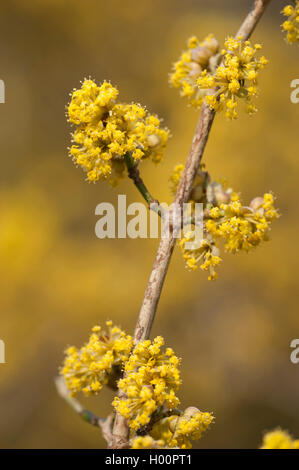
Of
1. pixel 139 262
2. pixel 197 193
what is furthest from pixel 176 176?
pixel 139 262

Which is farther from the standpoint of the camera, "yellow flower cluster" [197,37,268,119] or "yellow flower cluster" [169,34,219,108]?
"yellow flower cluster" [169,34,219,108]

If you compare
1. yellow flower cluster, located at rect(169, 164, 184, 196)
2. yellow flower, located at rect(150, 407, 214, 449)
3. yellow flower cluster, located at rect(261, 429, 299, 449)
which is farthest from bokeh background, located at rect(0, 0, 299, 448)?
yellow flower cluster, located at rect(261, 429, 299, 449)

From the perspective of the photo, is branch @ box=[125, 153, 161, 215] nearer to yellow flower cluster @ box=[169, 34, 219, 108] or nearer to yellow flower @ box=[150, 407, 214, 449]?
yellow flower cluster @ box=[169, 34, 219, 108]

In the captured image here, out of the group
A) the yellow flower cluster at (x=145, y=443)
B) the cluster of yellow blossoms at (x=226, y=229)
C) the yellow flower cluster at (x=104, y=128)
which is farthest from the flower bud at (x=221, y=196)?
the yellow flower cluster at (x=145, y=443)

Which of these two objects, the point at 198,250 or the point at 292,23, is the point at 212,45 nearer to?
the point at 292,23

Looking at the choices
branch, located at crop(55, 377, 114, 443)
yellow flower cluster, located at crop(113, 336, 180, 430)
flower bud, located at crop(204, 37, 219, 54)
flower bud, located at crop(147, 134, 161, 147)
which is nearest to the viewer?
yellow flower cluster, located at crop(113, 336, 180, 430)
